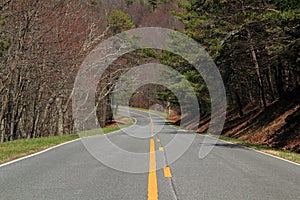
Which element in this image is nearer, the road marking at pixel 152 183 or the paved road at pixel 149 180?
the road marking at pixel 152 183

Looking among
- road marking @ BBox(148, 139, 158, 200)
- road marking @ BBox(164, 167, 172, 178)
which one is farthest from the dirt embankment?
road marking @ BBox(148, 139, 158, 200)

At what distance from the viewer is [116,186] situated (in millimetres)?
5992

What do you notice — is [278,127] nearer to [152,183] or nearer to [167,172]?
[167,172]

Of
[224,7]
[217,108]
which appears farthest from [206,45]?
[217,108]

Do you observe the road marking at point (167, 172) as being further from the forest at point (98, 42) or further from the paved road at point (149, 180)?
the forest at point (98, 42)

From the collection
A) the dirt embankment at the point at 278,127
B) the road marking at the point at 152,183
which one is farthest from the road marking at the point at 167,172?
the dirt embankment at the point at 278,127

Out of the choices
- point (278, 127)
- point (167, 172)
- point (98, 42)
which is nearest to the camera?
point (167, 172)

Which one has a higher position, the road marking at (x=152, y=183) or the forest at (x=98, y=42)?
the forest at (x=98, y=42)

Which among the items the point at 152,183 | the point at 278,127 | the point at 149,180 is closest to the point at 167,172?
the point at 149,180

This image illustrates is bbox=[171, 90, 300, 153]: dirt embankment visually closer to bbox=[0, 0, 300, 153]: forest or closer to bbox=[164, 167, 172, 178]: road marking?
bbox=[0, 0, 300, 153]: forest

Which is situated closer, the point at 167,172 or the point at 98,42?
the point at 167,172

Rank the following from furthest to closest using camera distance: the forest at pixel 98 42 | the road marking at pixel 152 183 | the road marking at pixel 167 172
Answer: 1. the forest at pixel 98 42
2. the road marking at pixel 167 172
3. the road marking at pixel 152 183

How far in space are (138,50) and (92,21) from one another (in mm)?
15687

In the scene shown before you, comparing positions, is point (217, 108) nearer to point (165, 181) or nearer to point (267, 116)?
point (267, 116)
